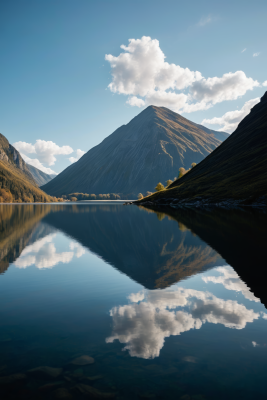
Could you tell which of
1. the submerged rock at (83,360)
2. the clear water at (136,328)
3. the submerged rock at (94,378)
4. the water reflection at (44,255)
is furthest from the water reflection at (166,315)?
the water reflection at (44,255)

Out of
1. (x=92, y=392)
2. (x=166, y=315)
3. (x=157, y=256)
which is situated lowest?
(x=92, y=392)

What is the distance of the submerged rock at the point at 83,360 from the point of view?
27.2 feet

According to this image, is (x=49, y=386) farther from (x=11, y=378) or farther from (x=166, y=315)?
(x=166, y=315)

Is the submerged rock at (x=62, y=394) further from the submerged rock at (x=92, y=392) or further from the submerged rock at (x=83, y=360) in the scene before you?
the submerged rock at (x=83, y=360)

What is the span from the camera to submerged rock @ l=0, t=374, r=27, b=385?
738cm

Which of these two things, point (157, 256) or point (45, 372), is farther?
point (157, 256)

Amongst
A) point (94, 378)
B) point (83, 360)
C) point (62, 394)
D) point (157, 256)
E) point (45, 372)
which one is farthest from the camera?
point (157, 256)

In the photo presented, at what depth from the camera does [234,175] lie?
144000mm

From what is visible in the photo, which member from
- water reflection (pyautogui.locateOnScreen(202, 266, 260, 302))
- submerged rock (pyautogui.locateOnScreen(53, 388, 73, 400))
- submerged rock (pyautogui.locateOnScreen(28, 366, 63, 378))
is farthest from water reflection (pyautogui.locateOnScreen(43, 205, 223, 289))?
submerged rock (pyautogui.locateOnScreen(53, 388, 73, 400))

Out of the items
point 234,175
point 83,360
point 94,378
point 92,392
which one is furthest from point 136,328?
point 234,175

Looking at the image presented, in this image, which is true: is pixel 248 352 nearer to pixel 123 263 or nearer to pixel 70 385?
pixel 70 385

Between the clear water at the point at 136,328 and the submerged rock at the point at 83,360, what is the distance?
0.18m

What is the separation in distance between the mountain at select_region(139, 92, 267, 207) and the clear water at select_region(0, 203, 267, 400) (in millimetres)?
98146

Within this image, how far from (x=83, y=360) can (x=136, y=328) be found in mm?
2991
